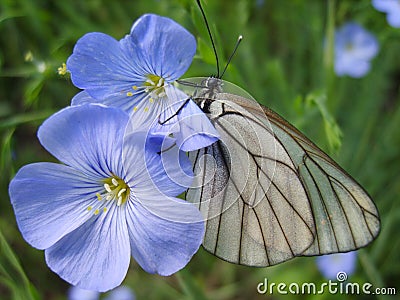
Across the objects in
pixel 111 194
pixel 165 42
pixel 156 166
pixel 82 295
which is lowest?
pixel 82 295

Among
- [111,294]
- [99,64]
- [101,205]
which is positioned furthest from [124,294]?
[99,64]

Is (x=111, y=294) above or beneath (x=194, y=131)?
beneath

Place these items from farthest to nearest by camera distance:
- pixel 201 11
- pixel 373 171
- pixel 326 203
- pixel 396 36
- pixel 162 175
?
pixel 373 171 → pixel 396 36 → pixel 201 11 → pixel 326 203 → pixel 162 175

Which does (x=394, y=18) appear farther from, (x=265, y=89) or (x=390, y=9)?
(x=265, y=89)

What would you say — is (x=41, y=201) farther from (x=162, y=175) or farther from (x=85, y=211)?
(x=162, y=175)

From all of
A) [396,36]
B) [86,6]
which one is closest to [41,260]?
[86,6]

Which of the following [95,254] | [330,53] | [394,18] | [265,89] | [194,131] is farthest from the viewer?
[265,89]

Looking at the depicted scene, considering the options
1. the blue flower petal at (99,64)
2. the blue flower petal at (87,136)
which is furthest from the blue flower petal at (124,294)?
the blue flower petal at (99,64)
